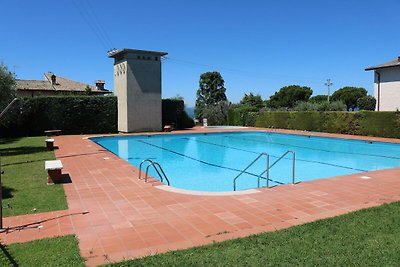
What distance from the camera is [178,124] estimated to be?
28.4 meters

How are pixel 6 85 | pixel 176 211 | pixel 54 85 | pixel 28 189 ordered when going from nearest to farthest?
pixel 176 211
pixel 28 189
pixel 6 85
pixel 54 85

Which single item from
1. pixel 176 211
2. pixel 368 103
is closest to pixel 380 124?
pixel 368 103

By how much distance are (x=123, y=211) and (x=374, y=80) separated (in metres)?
29.3

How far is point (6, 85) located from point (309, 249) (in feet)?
42.3

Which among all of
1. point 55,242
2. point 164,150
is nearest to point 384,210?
point 55,242

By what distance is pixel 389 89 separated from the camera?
27797 millimetres

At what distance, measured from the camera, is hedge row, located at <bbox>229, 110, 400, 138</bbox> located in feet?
65.0

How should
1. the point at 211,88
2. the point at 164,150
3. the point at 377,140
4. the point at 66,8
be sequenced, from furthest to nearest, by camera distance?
1. the point at 211,88
2. the point at 377,140
3. the point at 164,150
4. the point at 66,8

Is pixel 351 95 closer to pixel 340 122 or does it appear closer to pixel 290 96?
pixel 290 96

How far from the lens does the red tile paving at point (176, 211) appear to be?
445 cm

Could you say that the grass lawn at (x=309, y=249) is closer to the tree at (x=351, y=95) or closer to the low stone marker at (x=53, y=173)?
the low stone marker at (x=53, y=173)

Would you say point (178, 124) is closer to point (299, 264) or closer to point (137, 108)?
point (137, 108)

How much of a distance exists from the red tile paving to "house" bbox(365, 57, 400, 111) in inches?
858

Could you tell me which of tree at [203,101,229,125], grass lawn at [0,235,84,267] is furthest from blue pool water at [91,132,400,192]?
tree at [203,101,229,125]
